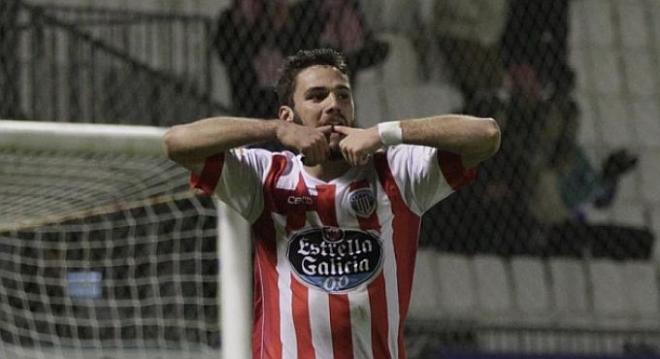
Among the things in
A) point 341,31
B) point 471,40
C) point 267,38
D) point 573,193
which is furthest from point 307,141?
point 573,193

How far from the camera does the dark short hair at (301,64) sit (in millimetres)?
3520

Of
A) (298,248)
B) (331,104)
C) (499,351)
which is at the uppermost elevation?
(331,104)

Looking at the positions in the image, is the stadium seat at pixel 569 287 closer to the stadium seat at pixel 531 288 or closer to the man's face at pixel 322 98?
the stadium seat at pixel 531 288

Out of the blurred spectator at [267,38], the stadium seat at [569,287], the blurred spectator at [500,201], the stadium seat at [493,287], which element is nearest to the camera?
Answer: the blurred spectator at [267,38]

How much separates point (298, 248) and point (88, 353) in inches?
105

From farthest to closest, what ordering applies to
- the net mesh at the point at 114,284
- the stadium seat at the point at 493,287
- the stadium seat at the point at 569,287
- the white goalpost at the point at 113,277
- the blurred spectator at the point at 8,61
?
the stadium seat at the point at 569,287 → the stadium seat at the point at 493,287 → the blurred spectator at the point at 8,61 → the net mesh at the point at 114,284 → the white goalpost at the point at 113,277

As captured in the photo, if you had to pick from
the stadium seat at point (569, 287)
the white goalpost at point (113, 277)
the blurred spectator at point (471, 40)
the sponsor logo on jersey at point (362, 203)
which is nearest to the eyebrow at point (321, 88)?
the sponsor logo on jersey at point (362, 203)

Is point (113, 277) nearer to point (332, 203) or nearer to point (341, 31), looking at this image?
point (341, 31)

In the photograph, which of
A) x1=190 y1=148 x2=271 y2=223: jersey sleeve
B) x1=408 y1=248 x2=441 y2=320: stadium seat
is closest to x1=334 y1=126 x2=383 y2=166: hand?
x1=190 y1=148 x2=271 y2=223: jersey sleeve

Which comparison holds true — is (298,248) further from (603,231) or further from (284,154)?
(603,231)

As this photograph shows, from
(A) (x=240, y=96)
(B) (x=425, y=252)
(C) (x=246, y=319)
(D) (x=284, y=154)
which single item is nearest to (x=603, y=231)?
(B) (x=425, y=252)

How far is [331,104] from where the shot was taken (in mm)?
3418

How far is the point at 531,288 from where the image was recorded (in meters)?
7.49

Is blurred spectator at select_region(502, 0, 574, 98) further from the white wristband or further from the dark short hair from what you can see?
the white wristband
